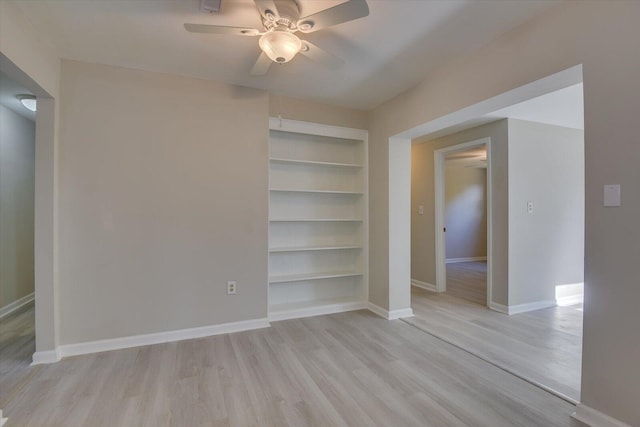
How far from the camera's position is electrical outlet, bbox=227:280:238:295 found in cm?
287

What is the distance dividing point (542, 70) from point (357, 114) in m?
2.02

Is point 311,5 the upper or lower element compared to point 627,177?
upper

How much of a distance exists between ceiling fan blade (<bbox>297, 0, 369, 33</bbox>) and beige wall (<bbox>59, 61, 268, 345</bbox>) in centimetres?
149

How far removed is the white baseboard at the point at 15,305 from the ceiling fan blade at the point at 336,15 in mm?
4209

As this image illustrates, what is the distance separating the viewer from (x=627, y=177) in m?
1.48

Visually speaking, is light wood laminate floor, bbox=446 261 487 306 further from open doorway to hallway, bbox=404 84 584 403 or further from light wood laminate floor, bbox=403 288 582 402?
light wood laminate floor, bbox=403 288 582 402

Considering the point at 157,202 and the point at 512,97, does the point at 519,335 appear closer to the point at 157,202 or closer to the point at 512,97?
the point at 512,97

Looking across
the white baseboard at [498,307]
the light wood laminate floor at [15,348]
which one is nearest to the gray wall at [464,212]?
the white baseboard at [498,307]

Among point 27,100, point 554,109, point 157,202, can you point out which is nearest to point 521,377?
point 554,109

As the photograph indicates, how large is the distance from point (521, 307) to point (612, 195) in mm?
2424

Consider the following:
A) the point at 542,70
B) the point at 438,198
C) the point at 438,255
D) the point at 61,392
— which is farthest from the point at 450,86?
the point at 61,392

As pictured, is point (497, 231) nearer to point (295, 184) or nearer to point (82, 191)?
point (295, 184)

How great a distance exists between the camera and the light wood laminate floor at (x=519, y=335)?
212 cm

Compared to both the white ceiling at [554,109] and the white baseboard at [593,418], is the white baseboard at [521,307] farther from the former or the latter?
the white ceiling at [554,109]
